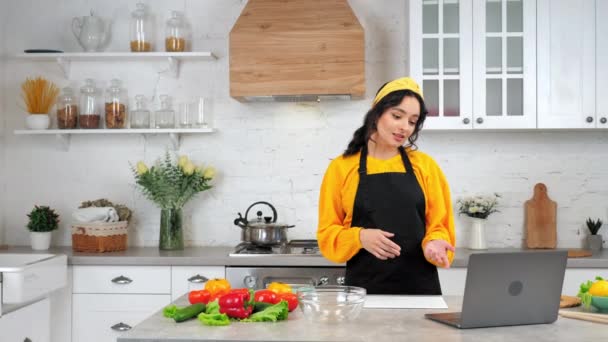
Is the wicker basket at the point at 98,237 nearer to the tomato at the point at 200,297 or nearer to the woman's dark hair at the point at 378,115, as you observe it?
the woman's dark hair at the point at 378,115

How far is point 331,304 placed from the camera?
2.22 m

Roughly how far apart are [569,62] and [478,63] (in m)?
0.49

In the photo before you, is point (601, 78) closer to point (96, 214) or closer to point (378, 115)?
A: point (378, 115)

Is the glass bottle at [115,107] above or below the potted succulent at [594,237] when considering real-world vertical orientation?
above

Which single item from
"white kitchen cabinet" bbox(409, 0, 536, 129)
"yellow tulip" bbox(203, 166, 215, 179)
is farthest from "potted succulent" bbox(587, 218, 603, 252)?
"yellow tulip" bbox(203, 166, 215, 179)

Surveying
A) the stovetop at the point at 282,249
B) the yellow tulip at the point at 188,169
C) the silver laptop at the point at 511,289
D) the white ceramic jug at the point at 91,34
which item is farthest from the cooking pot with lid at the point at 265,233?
the silver laptop at the point at 511,289

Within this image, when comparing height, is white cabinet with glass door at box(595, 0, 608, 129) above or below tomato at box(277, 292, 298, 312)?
above

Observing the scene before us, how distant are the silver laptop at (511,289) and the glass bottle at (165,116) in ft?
9.29

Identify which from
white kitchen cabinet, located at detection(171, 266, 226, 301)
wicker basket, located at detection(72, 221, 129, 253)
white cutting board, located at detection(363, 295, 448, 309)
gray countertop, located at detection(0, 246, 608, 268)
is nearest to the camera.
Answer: white cutting board, located at detection(363, 295, 448, 309)

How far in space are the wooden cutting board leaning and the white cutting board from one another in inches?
84.0

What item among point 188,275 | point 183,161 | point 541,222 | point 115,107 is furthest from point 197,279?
point 541,222

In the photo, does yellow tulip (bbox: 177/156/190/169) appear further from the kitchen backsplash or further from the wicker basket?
the wicker basket

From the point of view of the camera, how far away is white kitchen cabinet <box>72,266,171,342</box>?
4.25 m

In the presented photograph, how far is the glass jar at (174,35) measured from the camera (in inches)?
185
